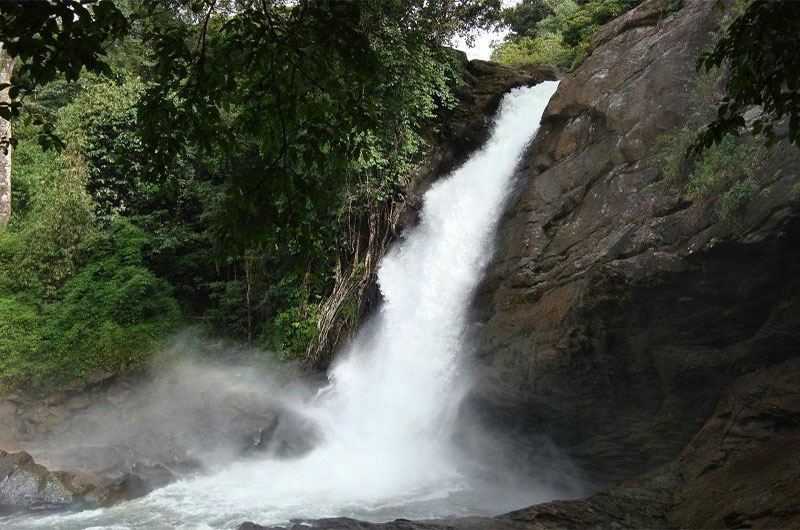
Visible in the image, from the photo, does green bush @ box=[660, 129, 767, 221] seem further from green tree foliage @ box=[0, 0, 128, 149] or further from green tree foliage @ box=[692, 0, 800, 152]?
green tree foliage @ box=[0, 0, 128, 149]

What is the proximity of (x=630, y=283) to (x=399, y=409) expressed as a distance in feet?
17.9

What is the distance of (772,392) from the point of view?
22.5ft

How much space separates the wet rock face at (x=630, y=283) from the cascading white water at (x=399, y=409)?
1162mm

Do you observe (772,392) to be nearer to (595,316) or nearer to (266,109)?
(595,316)

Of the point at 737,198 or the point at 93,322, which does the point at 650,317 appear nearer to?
the point at 737,198

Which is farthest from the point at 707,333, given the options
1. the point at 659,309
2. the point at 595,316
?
the point at 595,316

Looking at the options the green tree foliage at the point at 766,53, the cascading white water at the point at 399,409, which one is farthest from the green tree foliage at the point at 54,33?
the cascading white water at the point at 399,409

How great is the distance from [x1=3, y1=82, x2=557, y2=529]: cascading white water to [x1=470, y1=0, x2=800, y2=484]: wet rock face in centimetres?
116

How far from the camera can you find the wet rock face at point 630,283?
7.25m

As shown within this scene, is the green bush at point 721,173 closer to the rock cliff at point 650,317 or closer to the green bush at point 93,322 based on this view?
the rock cliff at point 650,317

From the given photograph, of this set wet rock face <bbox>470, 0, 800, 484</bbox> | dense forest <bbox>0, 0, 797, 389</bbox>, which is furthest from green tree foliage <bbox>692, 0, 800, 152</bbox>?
dense forest <bbox>0, 0, 797, 389</bbox>

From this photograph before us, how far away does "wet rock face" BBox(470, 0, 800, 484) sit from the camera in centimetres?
725

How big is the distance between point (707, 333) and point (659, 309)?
24.5 inches

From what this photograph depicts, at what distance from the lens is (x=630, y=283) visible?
7934 millimetres
